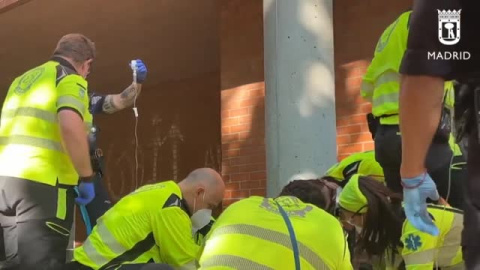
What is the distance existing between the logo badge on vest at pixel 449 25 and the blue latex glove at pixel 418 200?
16.3 inches

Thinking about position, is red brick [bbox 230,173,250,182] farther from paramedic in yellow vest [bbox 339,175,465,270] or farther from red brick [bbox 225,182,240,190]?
paramedic in yellow vest [bbox 339,175,465,270]

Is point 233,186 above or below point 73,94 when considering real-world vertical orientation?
below

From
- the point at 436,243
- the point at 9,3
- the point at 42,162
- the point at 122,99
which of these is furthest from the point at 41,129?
the point at 9,3

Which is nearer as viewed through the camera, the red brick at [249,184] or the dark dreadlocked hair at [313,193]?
the dark dreadlocked hair at [313,193]

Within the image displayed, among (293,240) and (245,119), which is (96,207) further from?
(293,240)

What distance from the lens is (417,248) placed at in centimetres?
345

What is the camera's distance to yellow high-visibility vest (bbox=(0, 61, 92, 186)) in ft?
12.4

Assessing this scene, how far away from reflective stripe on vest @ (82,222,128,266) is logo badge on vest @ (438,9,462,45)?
2.13 m

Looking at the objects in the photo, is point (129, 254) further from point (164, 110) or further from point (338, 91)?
point (164, 110)

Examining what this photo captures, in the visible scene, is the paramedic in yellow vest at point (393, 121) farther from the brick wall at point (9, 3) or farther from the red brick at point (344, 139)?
the brick wall at point (9, 3)

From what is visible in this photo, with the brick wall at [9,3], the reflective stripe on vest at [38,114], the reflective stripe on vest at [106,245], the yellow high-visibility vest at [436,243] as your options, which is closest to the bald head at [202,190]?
the reflective stripe on vest at [106,245]

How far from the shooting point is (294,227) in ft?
7.93

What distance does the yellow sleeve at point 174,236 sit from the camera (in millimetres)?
3537

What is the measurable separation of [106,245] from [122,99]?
78.2 inches
